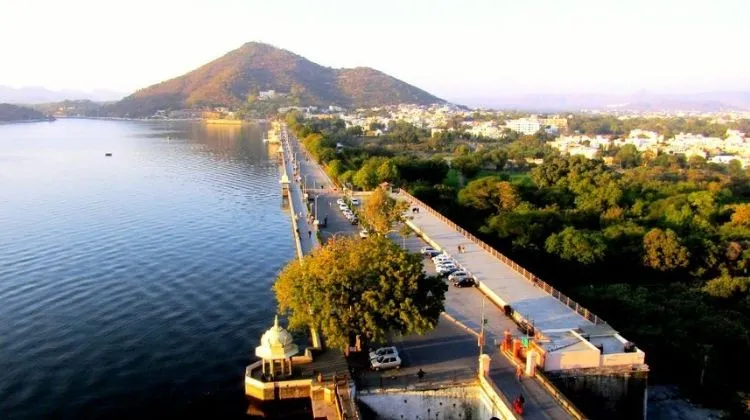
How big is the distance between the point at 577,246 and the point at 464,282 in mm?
10136

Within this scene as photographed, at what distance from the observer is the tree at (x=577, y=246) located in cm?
3594

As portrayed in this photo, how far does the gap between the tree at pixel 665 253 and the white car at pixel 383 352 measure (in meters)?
21.1

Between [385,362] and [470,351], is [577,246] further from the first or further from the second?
[385,362]

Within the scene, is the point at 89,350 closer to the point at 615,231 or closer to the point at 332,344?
the point at 332,344

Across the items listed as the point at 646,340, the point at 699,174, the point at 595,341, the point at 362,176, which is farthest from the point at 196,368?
the point at 699,174

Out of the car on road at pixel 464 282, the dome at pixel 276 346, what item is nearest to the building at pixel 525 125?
the car on road at pixel 464 282

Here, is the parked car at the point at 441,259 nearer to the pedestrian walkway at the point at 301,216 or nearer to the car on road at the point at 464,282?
the car on road at the point at 464,282

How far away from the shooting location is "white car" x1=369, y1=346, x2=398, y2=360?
2130 centimetres

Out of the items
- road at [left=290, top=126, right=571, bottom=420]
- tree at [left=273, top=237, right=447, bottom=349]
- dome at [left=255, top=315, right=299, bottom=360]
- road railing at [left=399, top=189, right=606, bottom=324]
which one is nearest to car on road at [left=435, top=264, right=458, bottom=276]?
road at [left=290, top=126, right=571, bottom=420]

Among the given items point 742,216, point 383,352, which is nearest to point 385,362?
point 383,352

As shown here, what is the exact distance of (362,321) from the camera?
69.8 ft

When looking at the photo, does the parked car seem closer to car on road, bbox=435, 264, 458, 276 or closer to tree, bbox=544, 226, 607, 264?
car on road, bbox=435, 264, 458, 276

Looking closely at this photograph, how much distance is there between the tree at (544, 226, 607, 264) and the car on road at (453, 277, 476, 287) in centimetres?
898

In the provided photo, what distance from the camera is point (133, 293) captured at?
1271 inches
